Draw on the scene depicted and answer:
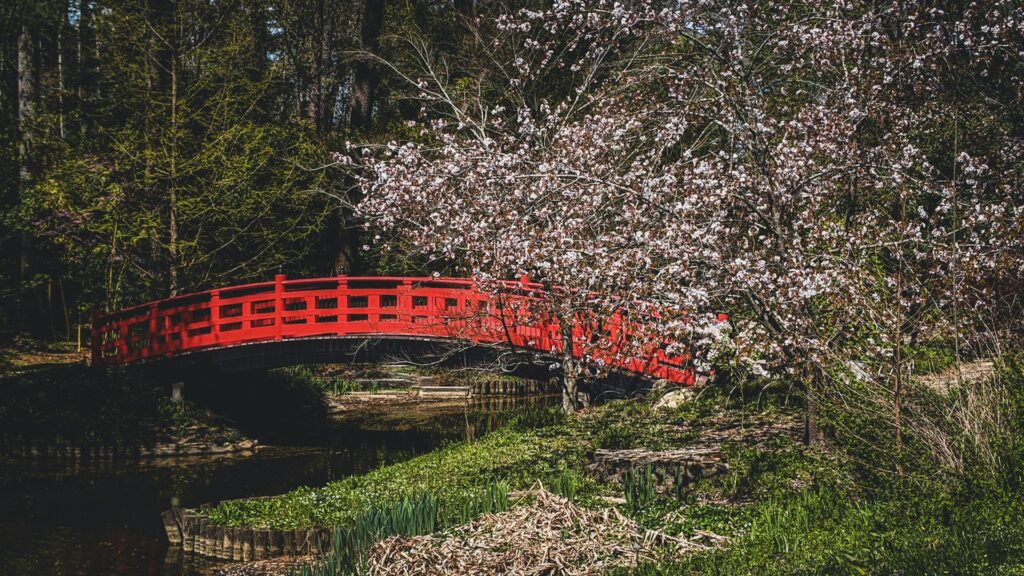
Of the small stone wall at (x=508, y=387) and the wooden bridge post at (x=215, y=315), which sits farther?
the small stone wall at (x=508, y=387)

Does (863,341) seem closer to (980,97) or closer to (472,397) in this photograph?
(980,97)

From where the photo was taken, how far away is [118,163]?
68.3 feet

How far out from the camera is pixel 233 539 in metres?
10.7

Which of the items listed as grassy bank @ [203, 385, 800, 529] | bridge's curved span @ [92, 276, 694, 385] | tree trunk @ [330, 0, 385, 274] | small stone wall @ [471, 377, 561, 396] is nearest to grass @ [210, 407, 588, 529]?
grassy bank @ [203, 385, 800, 529]

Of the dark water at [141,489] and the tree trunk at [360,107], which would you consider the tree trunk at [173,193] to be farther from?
the dark water at [141,489]

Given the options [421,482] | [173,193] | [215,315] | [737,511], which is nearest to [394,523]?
[737,511]

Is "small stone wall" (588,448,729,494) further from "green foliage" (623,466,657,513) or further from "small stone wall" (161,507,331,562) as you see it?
"small stone wall" (161,507,331,562)

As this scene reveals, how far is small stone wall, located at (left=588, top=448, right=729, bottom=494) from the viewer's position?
30.3 ft

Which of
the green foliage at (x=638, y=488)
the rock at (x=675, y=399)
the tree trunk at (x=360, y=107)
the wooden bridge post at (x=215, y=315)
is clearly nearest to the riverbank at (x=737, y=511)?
the green foliage at (x=638, y=488)

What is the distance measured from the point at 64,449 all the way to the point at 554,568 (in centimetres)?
1463

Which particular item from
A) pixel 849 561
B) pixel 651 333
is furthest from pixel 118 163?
pixel 849 561

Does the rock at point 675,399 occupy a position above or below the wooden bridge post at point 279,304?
below

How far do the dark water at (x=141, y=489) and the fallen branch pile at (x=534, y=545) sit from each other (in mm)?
4301

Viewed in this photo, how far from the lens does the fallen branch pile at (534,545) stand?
6934 millimetres
